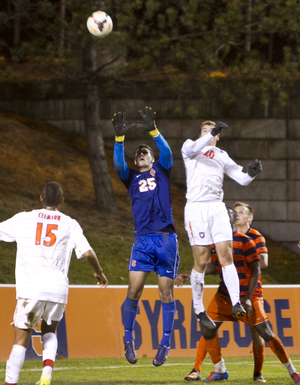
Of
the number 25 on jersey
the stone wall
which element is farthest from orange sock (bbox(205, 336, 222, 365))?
the stone wall

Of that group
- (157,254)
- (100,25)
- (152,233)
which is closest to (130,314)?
(157,254)

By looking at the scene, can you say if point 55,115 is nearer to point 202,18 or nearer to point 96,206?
point 96,206

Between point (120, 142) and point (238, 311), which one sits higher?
point (120, 142)

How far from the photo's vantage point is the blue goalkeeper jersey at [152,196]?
7.22 m

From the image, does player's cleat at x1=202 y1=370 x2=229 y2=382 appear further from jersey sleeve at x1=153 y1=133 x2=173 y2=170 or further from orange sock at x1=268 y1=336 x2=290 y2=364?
jersey sleeve at x1=153 y1=133 x2=173 y2=170

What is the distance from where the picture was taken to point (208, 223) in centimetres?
728

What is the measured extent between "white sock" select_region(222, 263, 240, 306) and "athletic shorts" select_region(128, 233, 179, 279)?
0.63 metres

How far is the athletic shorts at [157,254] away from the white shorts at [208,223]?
1.03 feet

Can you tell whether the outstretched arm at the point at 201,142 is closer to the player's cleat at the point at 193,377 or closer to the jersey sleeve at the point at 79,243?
the jersey sleeve at the point at 79,243

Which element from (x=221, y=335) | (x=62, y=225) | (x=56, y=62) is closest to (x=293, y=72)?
(x=56, y=62)

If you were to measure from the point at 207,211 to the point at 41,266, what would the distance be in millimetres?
2308

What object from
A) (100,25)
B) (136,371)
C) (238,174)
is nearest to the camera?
(238,174)

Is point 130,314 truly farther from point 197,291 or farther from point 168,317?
point 197,291

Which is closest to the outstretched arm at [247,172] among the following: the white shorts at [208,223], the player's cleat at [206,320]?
the white shorts at [208,223]
